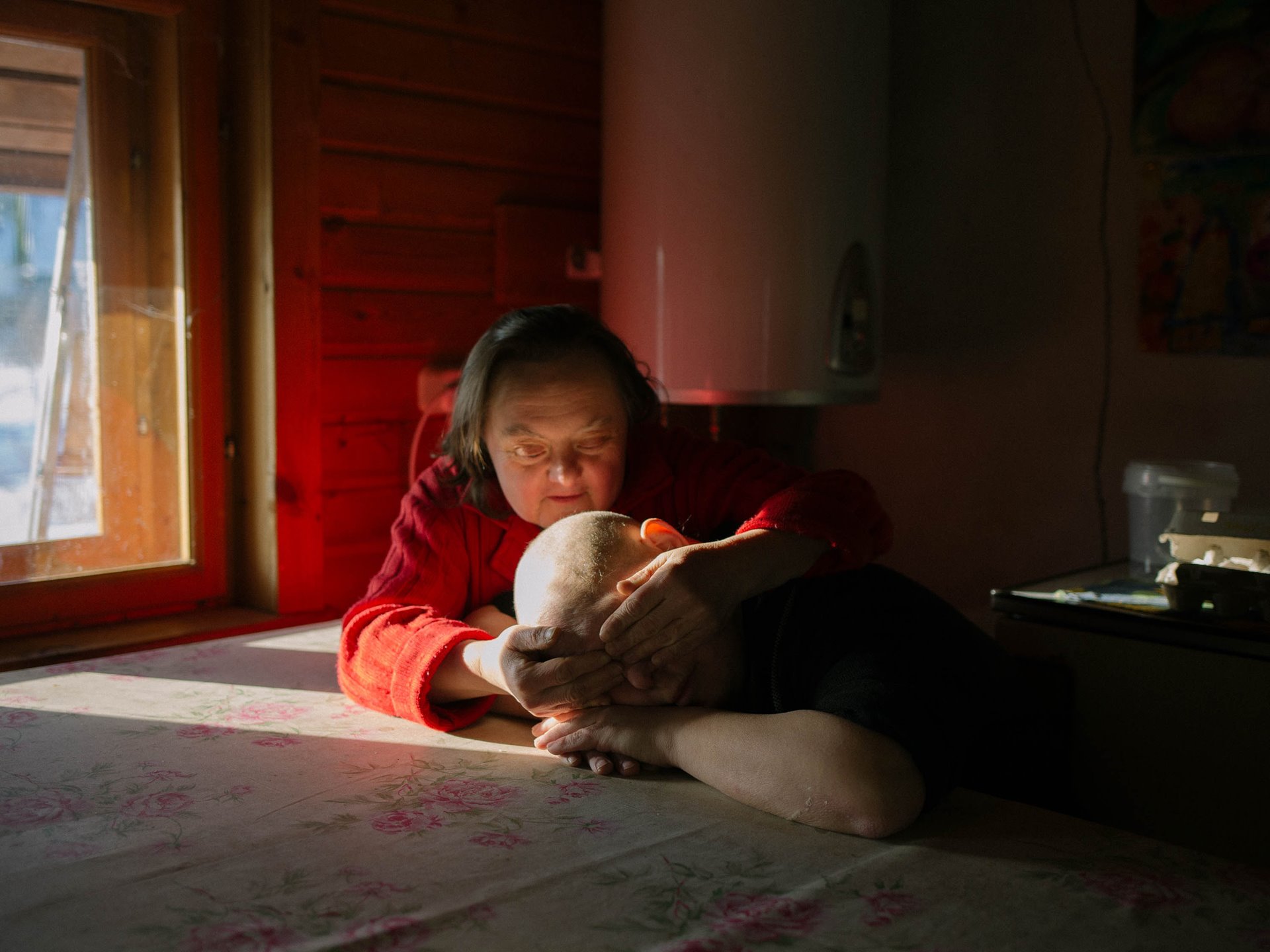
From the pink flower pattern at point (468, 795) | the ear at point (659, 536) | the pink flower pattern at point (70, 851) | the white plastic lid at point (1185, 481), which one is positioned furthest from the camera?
the white plastic lid at point (1185, 481)

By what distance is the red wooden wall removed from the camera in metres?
1.96

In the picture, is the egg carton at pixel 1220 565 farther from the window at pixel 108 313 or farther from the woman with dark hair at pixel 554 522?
the window at pixel 108 313

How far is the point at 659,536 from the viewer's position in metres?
1.14

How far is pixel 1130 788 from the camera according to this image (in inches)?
55.7

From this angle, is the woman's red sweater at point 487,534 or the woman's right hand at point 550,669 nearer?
the woman's right hand at point 550,669

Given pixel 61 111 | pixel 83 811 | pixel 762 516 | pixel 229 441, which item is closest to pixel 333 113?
pixel 61 111

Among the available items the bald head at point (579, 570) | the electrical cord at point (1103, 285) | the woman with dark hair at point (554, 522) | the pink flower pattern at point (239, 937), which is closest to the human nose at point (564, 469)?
the woman with dark hair at point (554, 522)

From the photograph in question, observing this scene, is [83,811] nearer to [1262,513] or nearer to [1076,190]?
[1262,513]

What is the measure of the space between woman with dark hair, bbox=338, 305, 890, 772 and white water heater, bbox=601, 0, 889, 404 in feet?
1.66

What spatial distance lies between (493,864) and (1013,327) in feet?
5.31

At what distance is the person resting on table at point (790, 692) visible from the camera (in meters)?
0.95

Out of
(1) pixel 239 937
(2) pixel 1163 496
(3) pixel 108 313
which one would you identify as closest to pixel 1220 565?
(2) pixel 1163 496

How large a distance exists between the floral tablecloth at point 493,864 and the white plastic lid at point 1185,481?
82cm

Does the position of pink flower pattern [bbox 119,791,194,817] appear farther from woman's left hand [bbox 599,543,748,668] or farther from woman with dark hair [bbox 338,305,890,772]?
woman's left hand [bbox 599,543,748,668]
